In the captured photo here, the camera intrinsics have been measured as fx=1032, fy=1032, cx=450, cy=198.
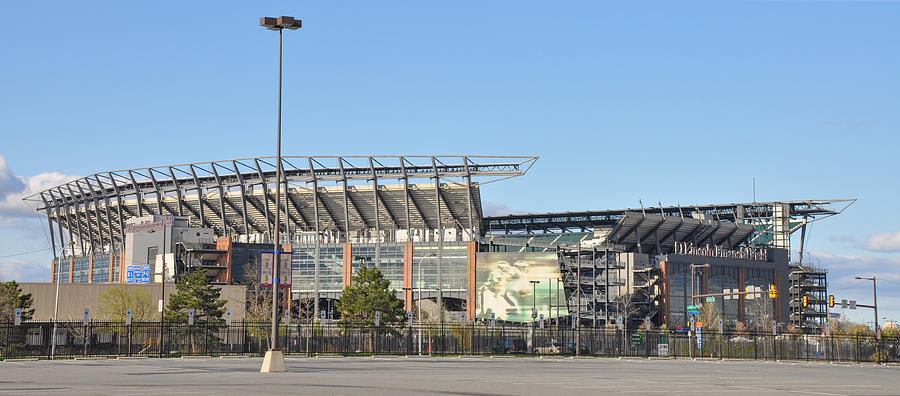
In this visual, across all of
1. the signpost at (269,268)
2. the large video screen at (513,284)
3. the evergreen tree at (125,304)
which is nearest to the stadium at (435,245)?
the large video screen at (513,284)

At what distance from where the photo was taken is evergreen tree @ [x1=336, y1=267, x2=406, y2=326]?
92.0 m

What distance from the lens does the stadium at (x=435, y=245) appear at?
5502 inches

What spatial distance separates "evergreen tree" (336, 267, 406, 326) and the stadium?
3837cm

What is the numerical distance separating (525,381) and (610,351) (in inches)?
1845

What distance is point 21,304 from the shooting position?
85438 mm

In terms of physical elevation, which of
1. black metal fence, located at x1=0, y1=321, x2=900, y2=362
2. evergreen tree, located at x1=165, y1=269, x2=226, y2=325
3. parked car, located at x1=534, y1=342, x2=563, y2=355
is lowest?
parked car, located at x1=534, y1=342, x2=563, y2=355

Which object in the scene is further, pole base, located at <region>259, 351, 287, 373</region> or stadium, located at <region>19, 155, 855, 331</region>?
stadium, located at <region>19, 155, 855, 331</region>

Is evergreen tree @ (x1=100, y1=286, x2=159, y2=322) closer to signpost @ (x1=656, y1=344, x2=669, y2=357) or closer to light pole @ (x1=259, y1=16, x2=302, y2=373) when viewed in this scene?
signpost @ (x1=656, y1=344, x2=669, y2=357)

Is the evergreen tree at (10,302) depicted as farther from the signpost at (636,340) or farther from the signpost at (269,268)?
the signpost at (636,340)

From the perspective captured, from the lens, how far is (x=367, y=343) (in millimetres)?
72062

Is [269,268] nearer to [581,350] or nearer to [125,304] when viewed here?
[581,350]

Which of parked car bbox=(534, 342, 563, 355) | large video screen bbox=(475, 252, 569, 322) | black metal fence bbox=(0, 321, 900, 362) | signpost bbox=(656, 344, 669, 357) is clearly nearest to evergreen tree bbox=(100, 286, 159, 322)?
black metal fence bbox=(0, 321, 900, 362)

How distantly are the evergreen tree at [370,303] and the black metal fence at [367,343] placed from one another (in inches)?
331

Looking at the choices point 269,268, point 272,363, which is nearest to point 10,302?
point 269,268
